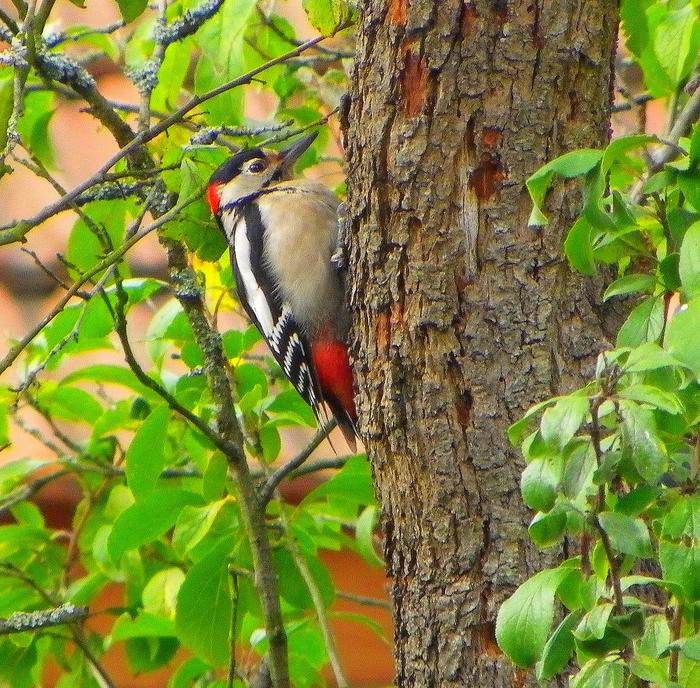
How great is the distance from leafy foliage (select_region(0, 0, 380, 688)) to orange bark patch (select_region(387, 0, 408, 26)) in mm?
328

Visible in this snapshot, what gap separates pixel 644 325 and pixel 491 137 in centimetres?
70

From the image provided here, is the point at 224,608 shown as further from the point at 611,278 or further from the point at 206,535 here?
the point at 611,278

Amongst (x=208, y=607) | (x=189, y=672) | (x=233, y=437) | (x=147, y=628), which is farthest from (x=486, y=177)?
(x=189, y=672)

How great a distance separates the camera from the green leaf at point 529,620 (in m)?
1.19

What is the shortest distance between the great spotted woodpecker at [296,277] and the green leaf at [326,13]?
0.81 metres

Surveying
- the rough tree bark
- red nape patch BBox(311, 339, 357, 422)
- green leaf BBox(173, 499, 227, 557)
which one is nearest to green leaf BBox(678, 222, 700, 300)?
the rough tree bark

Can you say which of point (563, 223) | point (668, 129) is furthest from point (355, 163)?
point (668, 129)

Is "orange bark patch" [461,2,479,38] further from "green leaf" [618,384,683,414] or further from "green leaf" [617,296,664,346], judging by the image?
"green leaf" [618,384,683,414]

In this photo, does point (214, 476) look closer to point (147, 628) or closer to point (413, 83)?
point (147, 628)

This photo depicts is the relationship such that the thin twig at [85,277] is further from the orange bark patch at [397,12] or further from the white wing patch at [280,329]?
the white wing patch at [280,329]

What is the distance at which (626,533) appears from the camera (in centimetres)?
115

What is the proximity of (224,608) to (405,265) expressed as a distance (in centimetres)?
104

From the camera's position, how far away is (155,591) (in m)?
2.95

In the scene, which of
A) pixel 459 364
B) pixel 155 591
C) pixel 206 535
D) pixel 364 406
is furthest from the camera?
pixel 155 591
